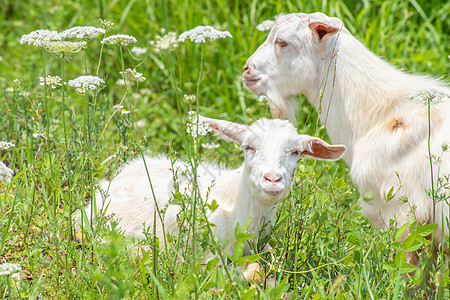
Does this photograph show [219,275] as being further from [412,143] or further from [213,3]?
[213,3]

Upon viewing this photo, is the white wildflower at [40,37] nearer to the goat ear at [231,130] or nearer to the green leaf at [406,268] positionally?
the goat ear at [231,130]

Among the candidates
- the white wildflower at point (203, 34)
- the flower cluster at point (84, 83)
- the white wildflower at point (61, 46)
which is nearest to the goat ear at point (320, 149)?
the white wildflower at point (203, 34)

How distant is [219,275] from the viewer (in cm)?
248

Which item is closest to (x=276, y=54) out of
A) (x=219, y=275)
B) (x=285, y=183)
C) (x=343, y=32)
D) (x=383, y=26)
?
(x=343, y=32)

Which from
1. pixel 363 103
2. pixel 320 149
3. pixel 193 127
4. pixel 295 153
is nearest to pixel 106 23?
pixel 193 127

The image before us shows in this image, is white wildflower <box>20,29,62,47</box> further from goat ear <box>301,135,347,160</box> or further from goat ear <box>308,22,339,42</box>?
goat ear <box>308,22,339,42</box>

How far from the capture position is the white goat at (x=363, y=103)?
3.03m

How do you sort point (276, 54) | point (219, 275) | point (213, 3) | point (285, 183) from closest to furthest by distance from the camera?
point (219, 275) → point (285, 183) → point (276, 54) → point (213, 3)

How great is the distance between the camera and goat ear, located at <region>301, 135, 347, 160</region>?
3.02 meters

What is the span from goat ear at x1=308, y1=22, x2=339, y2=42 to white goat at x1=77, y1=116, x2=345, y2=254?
0.66 m

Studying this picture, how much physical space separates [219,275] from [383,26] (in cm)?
428

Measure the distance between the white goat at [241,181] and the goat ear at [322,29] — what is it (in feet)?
2.15

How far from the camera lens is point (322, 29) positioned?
338cm

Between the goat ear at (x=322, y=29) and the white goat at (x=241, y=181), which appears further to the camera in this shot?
the goat ear at (x=322, y=29)
